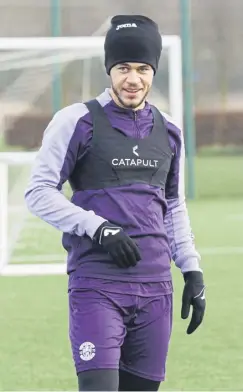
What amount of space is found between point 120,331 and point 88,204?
42cm

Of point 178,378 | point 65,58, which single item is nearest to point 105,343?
point 178,378

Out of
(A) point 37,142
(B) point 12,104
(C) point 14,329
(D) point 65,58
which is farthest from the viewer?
(A) point 37,142

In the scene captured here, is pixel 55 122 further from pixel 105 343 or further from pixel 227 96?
pixel 227 96

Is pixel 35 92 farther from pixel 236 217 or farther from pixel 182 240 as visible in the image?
pixel 182 240

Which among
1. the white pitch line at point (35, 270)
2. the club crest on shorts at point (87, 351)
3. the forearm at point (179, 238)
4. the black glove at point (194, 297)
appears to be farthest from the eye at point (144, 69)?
the white pitch line at point (35, 270)

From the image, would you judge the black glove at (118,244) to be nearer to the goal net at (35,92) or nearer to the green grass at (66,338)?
the green grass at (66,338)

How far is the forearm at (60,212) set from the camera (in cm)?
356

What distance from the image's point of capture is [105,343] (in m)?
3.53

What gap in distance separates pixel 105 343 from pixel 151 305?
219mm

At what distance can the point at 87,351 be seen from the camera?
140 inches

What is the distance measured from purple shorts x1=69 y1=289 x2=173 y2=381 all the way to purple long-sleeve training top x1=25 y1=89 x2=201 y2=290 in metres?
0.07

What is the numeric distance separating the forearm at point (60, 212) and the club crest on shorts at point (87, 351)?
1.13 ft

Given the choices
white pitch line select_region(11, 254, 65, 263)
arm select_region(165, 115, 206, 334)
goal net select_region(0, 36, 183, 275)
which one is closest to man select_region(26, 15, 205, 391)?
arm select_region(165, 115, 206, 334)

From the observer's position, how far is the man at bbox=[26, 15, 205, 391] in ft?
11.7
